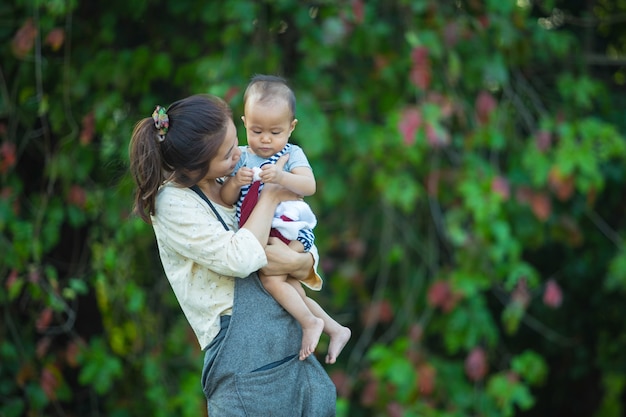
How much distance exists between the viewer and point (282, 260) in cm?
182

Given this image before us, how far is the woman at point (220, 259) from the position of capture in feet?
5.82

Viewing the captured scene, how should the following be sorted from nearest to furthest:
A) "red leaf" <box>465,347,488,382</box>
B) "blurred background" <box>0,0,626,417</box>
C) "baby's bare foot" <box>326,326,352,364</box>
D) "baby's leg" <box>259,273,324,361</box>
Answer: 1. "baby's leg" <box>259,273,324,361</box>
2. "baby's bare foot" <box>326,326,352,364</box>
3. "blurred background" <box>0,0,626,417</box>
4. "red leaf" <box>465,347,488,382</box>

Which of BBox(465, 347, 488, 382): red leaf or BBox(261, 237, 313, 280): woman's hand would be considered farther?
BBox(465, 347, 488, 382): red leaf

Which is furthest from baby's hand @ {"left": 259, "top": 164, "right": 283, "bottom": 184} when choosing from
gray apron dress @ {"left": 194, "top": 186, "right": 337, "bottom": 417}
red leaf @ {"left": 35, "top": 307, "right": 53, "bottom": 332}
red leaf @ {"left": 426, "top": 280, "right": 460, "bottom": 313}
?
red leaf @ {"left": 35, "top": 307, "right": 53, "bottom": 332}

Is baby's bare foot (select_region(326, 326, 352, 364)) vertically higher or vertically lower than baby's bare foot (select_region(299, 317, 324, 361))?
lower

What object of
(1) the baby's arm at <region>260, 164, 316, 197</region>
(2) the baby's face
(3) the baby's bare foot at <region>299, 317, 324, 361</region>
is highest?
(2) the baby's face

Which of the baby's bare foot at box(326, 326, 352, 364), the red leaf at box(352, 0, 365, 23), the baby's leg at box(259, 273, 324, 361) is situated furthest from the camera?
the red leaf at box(352, 0, 365, 23)

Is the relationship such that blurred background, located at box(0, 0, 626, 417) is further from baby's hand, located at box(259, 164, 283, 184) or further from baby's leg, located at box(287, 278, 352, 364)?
baby's hand, located at box(259, 164, 283, 184)

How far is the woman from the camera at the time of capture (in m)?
1.77

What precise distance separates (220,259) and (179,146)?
22cm

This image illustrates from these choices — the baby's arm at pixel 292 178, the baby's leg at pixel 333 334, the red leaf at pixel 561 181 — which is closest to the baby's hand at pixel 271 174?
the baby's arm at pixel 292 178

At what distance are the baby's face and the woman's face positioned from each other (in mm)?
32

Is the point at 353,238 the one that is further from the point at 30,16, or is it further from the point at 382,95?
the point at 30,16

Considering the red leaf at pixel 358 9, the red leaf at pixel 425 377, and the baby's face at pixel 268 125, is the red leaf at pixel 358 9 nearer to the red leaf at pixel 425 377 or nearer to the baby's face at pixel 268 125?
the red leaf at pixel 425 377
